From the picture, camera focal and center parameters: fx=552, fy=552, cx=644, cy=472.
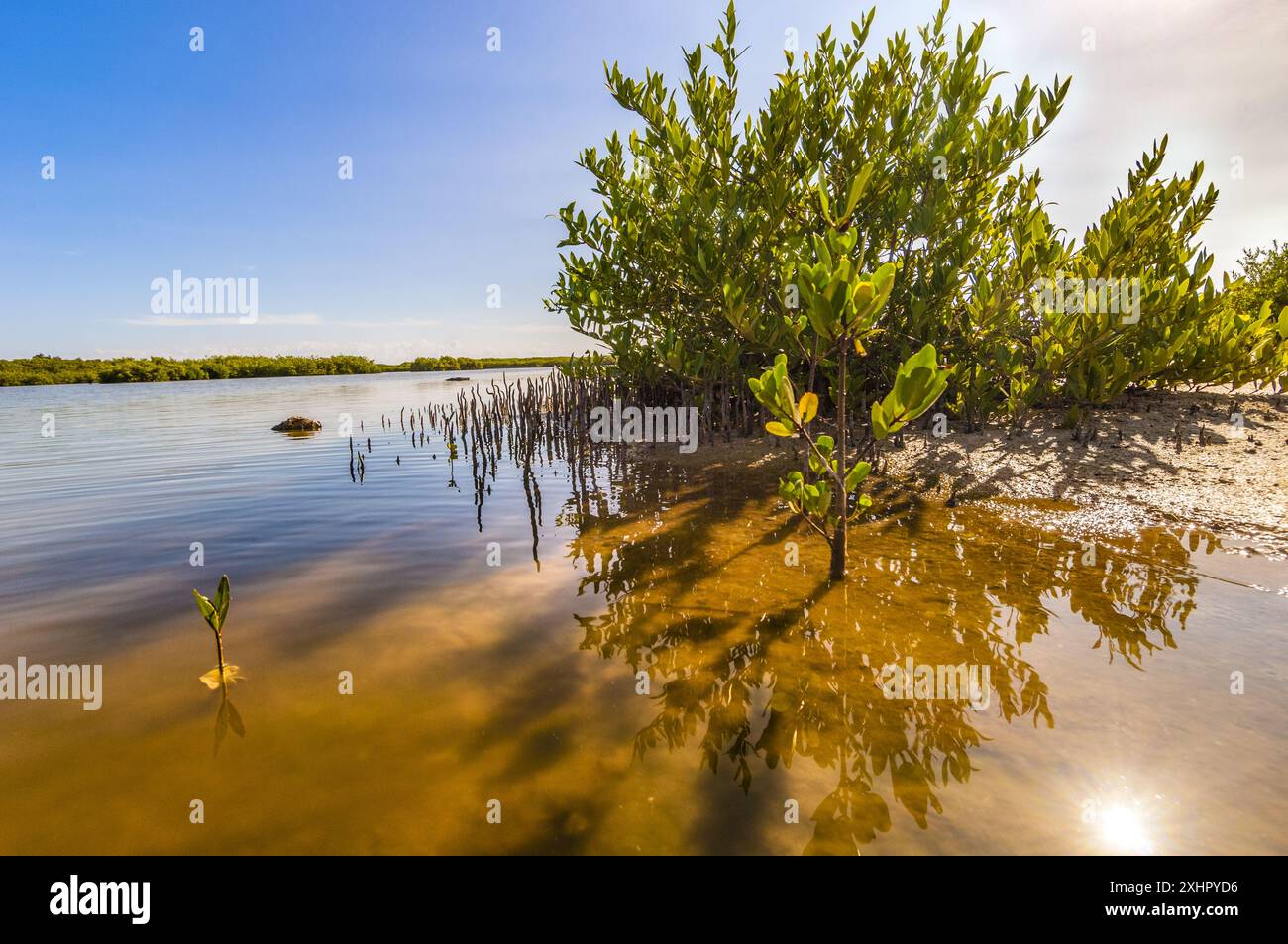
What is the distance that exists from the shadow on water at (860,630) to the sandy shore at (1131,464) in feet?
2.00

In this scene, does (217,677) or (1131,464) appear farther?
(1131,464)

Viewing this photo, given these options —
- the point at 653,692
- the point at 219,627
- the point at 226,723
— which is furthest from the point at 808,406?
the point at 219,627

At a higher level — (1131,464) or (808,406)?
(808,406)

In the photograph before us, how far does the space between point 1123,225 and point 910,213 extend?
218cm

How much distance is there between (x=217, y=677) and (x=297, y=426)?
46.8ft

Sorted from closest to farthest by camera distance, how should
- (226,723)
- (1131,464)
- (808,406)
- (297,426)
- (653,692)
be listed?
1. (226,723)
2. (653,692)
3. (808,406)
4. (1131,464)
5. (297,426)

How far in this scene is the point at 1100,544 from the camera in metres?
4.67

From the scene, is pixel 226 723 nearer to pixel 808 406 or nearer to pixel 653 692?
pixel 653 692

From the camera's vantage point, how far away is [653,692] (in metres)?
2.84

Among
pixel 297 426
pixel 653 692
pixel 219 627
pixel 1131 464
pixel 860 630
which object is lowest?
pixel 653 692

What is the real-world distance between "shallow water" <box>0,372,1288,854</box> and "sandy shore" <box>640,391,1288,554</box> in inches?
22.6

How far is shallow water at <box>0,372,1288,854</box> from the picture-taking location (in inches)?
78.4
